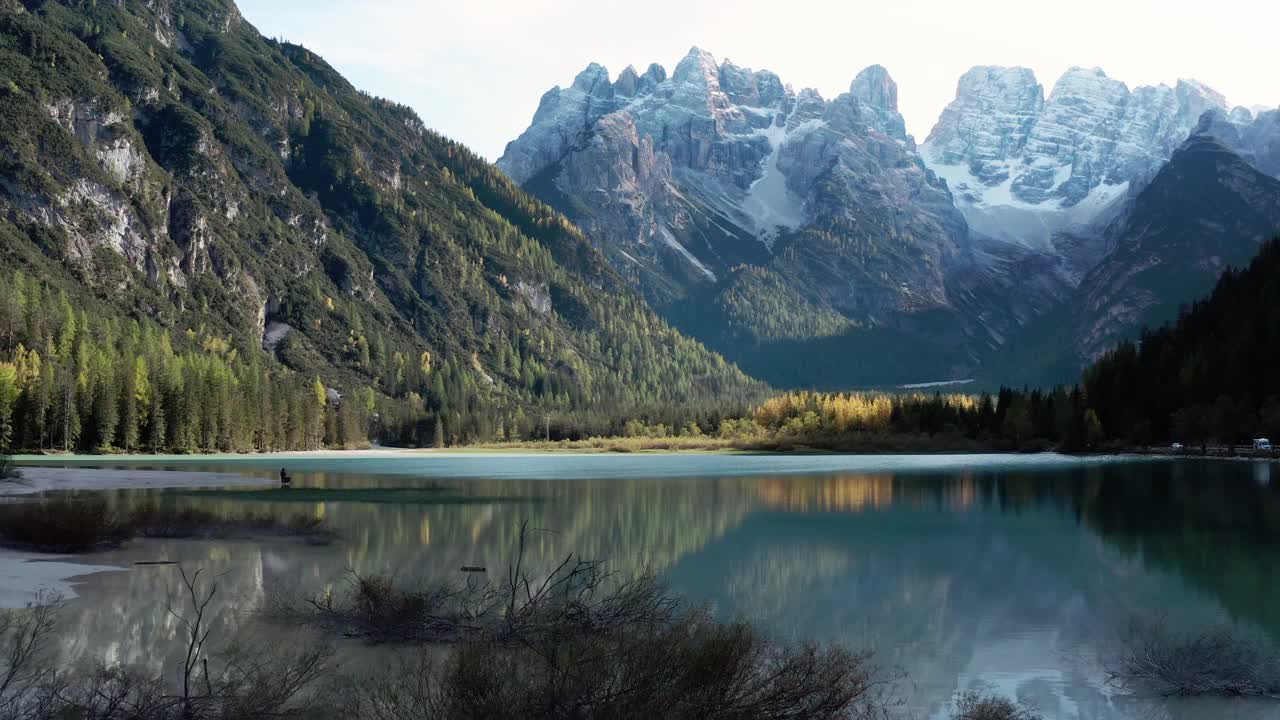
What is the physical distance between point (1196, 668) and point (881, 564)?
18.0m

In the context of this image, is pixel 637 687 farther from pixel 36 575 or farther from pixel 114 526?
pixel 114 526

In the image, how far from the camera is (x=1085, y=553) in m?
43.7

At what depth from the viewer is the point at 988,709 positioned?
18.2 meters

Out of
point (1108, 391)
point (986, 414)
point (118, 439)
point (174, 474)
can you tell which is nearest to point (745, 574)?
point (174, 474)

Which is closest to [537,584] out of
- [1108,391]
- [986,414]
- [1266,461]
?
[1266,461]

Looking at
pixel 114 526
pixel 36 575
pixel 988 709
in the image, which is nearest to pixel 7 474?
pixel 114 526

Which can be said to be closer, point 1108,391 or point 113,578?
point 113,578

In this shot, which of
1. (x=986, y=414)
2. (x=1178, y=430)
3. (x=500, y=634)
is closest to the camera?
(x=500, y=634)

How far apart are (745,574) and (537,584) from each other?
8.39 m

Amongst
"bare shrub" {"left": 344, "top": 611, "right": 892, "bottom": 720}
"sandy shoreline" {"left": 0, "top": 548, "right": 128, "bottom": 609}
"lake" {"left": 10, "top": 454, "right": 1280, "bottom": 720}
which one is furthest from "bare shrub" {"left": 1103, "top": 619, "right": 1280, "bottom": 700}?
"sandy shoreline" {"left": 0, "top": 548, "right": 128, "bottom": 609}

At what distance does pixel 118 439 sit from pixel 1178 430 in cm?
14557

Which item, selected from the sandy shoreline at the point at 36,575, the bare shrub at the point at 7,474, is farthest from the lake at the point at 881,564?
the bare shrub at the point at 7,474

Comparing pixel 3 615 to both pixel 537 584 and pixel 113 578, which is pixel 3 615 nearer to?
pixel 113 578

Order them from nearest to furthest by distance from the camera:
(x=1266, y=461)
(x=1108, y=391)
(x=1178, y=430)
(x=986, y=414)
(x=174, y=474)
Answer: (x=174, y=474) → (x=1266, y=461) → (x=1178, y=430) → (x=1108, y=391) → (x=986, y=414)
